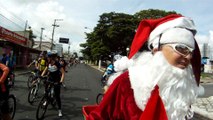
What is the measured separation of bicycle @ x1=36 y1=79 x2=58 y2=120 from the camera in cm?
861

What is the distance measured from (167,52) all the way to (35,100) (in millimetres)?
9669

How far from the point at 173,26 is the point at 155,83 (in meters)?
0.47

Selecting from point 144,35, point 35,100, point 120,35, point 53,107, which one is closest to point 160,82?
point 144,35

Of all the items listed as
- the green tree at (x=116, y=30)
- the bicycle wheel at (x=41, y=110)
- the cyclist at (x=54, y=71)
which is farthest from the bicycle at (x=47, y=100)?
the green tree at (x=116, y=30)

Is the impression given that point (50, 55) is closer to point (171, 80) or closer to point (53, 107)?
point (53, 107)

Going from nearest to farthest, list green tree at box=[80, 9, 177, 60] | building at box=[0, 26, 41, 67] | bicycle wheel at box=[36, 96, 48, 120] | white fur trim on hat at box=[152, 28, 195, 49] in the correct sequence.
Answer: white fur trim on hat at box=[152, 28, 195, 49]
bicycle wheel at box=[36, 96, 48, 120]
building at box=[0, 26, 41, 67]
green tree at box=[80, 9, 177, 60]

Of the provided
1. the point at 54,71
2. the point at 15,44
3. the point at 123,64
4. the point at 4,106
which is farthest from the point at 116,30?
the point at 123,64

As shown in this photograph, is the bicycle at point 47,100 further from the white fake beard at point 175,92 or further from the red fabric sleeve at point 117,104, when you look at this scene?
the white fake beard at point 175,92

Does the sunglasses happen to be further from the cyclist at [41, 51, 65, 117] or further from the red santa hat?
the cyclist at [41, 51, 65, 117]

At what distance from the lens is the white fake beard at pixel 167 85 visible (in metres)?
2.32

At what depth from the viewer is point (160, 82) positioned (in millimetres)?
2332

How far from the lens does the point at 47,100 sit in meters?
9.24

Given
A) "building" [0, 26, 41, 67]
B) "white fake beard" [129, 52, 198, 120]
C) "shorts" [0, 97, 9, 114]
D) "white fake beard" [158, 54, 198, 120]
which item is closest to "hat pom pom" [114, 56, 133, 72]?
"white fake beard" [129, 52, 198, 120]

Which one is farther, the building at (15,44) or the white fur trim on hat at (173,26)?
the building at (15,44)
